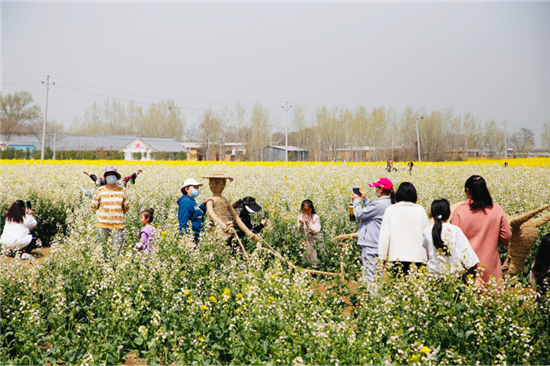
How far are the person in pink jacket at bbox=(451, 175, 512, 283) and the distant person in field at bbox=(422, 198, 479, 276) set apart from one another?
0.94 feet

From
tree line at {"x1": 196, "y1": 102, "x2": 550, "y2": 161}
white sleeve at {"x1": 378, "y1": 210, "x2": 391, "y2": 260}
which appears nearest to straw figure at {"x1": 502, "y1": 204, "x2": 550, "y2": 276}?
white sleeve at {"x1": 378, "y1": 210, "x2": 391, "y2": 260}

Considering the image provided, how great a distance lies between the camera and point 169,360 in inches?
150

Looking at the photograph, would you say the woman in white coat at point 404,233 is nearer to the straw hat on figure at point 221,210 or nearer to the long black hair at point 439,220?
the long black hair at point 439,220

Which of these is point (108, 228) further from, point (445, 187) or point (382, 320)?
point (445, 187)

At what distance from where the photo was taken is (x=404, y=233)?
15.5 ft

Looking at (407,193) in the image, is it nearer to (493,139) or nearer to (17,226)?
(17,226)

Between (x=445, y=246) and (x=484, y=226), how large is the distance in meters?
0.83

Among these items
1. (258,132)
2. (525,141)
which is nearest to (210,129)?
(258,132)

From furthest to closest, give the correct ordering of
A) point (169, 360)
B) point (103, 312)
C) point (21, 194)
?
point (21, 194)
point (103, 312)
point (169, 360)

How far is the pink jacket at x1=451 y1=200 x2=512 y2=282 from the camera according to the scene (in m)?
4.53

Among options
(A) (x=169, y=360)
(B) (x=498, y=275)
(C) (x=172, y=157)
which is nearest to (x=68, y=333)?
(A) (x=169, y=360)

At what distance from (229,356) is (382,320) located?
56.9 inches

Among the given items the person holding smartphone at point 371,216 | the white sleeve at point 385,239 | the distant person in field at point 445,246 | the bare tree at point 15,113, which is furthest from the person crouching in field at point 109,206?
the bare tree at point 15,113

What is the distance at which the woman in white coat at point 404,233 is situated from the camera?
470 cm
